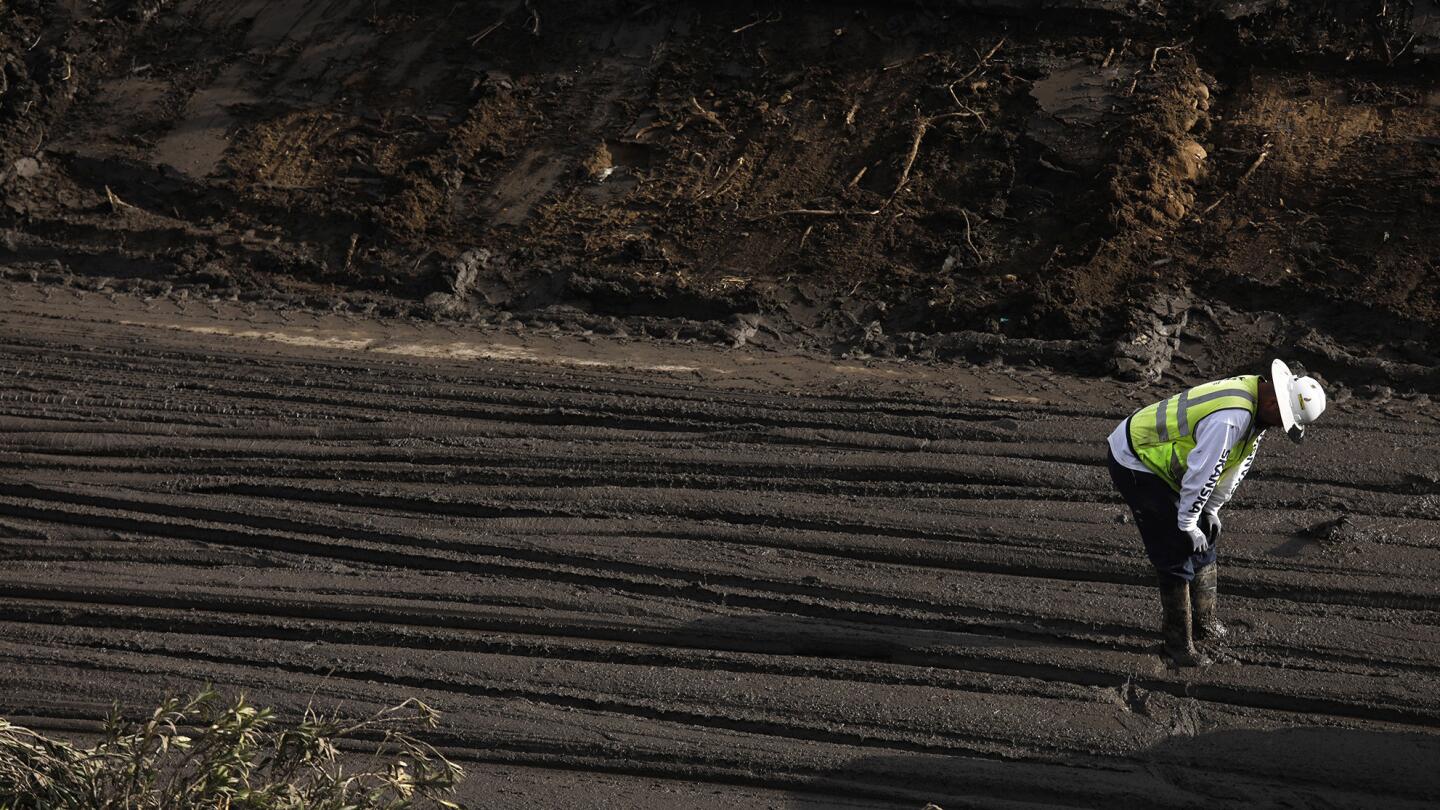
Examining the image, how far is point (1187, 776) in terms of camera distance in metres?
5.59

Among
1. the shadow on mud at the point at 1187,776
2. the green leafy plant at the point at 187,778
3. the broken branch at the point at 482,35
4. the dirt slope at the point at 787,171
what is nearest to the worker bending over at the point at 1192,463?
the shadow on mud at the point at 1187,776

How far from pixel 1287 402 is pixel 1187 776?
1627 mm

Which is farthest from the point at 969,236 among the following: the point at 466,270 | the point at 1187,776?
the point at 1187,776

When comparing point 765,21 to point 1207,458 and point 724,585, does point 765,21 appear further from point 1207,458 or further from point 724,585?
point 1207,458

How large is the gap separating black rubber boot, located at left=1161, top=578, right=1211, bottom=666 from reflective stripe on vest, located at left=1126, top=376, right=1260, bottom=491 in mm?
477

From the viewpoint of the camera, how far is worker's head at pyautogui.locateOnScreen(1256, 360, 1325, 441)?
221 inches

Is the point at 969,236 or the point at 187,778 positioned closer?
the point at 187,778

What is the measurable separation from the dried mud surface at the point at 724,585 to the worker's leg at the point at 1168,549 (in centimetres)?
20

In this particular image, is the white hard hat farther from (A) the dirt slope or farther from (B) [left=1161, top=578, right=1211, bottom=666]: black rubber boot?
(A) the dirt slope

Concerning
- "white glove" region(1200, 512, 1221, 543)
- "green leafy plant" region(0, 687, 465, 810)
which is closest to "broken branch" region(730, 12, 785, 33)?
"white glove" region(1200, 512, 1221, 543)

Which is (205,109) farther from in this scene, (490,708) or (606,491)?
(490,708)

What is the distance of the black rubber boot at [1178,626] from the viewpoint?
234 inches

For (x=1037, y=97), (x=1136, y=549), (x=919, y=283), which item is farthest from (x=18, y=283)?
(x=1136, y=549)

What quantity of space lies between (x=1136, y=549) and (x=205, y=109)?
10361 millimetres
